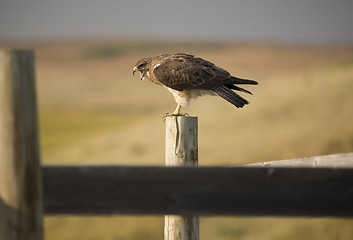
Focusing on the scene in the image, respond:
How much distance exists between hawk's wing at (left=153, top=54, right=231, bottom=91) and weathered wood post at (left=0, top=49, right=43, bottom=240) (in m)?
4.54

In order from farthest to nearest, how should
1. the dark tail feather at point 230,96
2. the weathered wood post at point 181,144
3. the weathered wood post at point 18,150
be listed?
the dark tail feather at point 230,96, the weathered wood post at point 181,144, the weathered wood post at point 18,150

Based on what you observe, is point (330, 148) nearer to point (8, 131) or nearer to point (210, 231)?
point (210, 231)

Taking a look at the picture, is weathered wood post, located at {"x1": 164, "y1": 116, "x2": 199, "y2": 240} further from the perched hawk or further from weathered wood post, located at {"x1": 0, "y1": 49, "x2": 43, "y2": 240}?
the perched hawk

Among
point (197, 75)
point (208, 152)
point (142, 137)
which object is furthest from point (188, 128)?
point (142, 137)

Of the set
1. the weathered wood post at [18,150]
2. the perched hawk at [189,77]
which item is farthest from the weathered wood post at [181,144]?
the perched hawk at [189,77]

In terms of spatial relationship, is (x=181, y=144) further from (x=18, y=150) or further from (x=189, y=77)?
(x=189, y=77)

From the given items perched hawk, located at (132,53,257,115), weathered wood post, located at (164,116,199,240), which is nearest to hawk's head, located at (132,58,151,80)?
perched hawk, located at (132,53,257,115)

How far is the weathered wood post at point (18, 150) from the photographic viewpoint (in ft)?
7.45

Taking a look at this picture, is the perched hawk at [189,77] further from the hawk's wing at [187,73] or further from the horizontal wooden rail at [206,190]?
the horizontal wooden rail at [206,190]

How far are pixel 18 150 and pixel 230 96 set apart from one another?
443 cm

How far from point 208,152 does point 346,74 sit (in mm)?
6301

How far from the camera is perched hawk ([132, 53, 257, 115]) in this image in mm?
6703

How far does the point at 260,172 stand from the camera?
234 cm

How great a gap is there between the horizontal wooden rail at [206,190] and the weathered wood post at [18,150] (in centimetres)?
14
